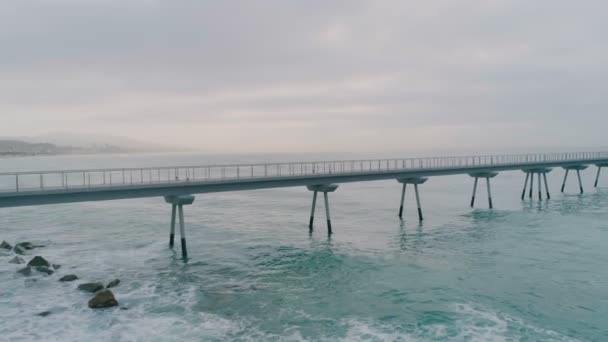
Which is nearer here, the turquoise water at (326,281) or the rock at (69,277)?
the turquoise water at (326,281)

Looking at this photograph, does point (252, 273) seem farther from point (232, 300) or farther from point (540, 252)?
point (540, 252)

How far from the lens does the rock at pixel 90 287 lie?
24.3 metres

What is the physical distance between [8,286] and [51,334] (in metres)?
9.22

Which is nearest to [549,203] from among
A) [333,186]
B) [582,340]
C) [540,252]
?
[540,252]

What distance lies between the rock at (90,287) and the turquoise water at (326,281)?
465mm

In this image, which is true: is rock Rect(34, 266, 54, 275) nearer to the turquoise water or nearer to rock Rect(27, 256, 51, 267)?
rock Rect(27, 256, 51, 267)

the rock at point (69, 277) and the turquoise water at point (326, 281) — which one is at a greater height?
the rock at point (69, 277)

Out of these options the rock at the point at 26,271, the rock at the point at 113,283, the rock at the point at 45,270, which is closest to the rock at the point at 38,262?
the rock at the point at 45,270

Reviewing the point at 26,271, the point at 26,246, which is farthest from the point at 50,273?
the point at 26,246

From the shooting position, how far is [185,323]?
20.0 meters

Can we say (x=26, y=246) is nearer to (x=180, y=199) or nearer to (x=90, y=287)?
(x=180, y=199)

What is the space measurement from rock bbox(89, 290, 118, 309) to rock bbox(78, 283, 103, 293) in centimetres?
243

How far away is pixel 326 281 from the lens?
26109mm

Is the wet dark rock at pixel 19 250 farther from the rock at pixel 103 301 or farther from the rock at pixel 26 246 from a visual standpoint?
the rock at pixel 103 301
